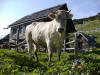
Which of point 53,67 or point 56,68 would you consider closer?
point 56,68

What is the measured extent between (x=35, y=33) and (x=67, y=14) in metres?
2.11

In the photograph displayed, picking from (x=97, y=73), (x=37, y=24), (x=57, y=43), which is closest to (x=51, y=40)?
(x=57, y=43)

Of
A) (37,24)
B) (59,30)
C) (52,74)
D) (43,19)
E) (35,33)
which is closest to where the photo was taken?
(52,74)

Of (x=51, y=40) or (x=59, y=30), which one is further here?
(x=51, y=40)

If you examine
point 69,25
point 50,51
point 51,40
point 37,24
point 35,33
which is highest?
point 69,25

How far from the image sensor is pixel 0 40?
37.7 metres

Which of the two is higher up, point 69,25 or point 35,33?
point 69,25

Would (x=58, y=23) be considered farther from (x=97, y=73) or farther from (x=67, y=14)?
(x=97, y=73)

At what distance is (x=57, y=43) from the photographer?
641cm

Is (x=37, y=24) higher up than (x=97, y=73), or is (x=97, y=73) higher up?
(x=37, y=24)

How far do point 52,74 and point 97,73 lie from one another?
3.33ft

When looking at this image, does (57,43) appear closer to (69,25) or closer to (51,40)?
(51,40)

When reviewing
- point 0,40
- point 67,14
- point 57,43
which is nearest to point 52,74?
point 57,43

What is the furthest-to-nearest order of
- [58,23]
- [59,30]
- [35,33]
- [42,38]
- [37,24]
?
1. [37,24]
2. [35,33]
3. [42,38]
4. [58,23]
5. [59,30]
